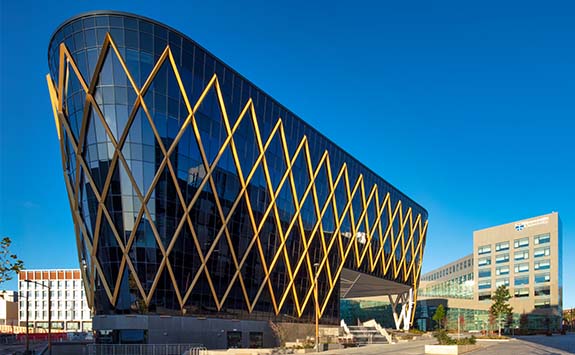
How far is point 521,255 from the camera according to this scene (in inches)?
5108

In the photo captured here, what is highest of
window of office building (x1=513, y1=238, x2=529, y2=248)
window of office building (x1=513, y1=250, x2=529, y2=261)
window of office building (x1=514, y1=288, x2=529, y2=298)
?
window of office building (x1=513, y1=238, x2=529, y2=248)

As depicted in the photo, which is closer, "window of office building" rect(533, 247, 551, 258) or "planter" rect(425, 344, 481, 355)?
"planter" rect(425, 344, 481, 355)

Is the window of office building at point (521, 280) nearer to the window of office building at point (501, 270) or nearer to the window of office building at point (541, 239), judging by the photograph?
the window of office building at point (501, 270)

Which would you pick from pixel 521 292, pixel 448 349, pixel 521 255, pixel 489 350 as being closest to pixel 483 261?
pixel 521 255

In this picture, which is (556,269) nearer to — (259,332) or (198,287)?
(259,332)

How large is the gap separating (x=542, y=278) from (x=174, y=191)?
366 feet

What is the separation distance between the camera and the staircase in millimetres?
64200

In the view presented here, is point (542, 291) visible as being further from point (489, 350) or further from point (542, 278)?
point (489, 350)

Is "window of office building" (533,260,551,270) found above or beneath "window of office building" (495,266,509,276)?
above

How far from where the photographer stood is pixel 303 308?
193 feet

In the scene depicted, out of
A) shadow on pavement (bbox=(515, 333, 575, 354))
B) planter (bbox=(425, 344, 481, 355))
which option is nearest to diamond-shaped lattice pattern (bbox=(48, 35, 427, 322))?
planter (bbox=(425, 344, 481, 355))

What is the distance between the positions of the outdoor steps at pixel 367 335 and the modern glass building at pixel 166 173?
1394 centimetres

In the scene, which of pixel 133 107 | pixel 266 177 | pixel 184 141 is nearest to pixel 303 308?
pixel 266 177

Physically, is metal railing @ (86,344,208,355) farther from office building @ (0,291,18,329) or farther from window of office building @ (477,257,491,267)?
office building @ (0,291,18,329)
